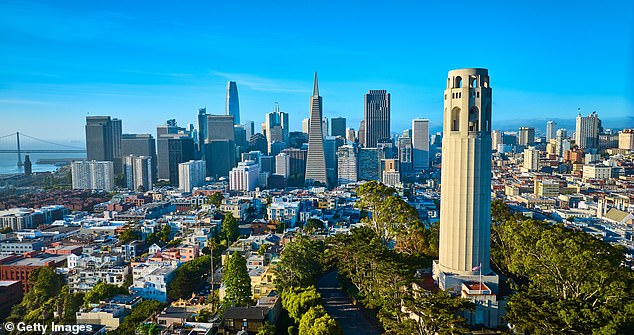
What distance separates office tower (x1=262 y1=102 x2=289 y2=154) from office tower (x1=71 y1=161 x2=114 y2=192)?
25.4m

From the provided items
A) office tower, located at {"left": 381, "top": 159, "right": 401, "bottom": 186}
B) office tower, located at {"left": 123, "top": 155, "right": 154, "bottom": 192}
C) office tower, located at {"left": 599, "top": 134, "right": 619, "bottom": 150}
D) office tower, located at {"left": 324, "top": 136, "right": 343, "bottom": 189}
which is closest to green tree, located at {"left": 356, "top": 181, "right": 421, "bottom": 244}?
office tower, located at {"left": 381, "top": 159, "right": 401, "bottom": 186}

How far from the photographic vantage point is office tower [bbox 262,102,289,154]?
72.5m

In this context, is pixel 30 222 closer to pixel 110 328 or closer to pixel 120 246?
pixel 120 246

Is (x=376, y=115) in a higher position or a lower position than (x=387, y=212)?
higher

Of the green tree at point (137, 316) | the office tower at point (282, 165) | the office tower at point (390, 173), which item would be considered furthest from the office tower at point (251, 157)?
the green tree at point (137, 316)

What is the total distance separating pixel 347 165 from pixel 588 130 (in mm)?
29984

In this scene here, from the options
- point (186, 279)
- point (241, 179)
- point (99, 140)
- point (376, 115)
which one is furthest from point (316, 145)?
point (186, 279)

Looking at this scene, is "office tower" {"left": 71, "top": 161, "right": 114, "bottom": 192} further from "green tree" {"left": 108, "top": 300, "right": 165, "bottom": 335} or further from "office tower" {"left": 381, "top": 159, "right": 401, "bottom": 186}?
"green tree" {"left": 108, "top": 300, "right": 165, "bottom": 335}

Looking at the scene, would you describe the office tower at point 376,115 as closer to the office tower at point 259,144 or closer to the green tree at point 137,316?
the office tower at point 259,144

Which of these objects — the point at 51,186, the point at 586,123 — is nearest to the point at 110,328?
the point at 51,186

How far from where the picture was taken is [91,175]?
42094 mm

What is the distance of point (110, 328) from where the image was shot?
11.1m

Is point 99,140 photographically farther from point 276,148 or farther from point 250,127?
point 250,127

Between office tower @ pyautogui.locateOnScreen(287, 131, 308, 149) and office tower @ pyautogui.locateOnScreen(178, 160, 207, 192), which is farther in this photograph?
office tower @ pyautogui.locateOnScreen(287, 131, 308, 149)
